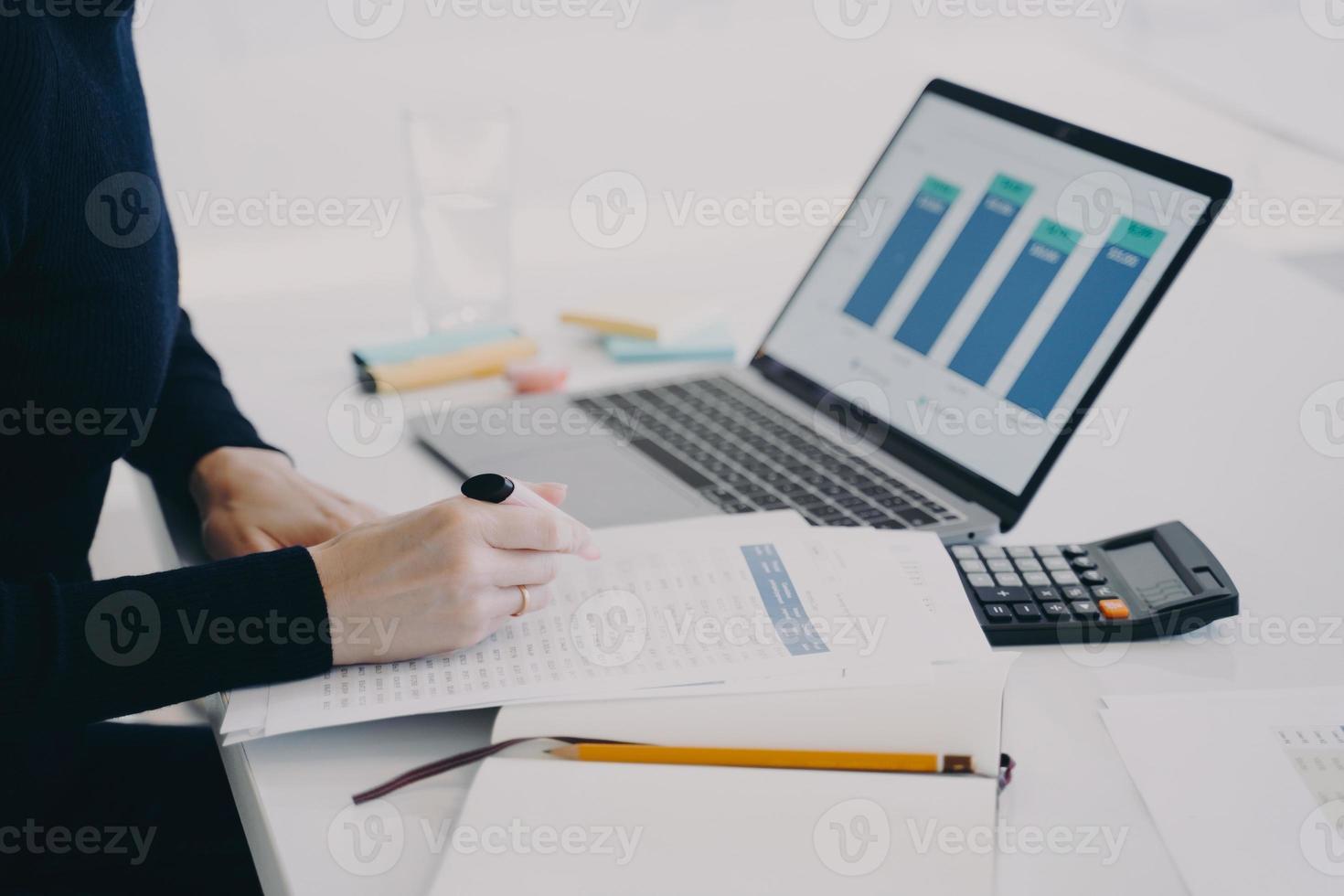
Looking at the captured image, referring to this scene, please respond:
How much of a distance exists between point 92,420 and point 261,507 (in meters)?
0.13

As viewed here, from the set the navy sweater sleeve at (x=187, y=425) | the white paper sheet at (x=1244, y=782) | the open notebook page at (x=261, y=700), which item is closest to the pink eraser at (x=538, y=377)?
the navy sweater sleeve at (x=187, y=425)

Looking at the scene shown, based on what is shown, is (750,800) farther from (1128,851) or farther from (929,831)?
(1128,851)

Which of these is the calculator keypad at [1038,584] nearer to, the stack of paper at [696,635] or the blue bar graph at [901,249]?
the stack of paper at [696,635]

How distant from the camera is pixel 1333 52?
4.18 feet

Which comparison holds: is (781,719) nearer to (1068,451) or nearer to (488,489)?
(488,489)

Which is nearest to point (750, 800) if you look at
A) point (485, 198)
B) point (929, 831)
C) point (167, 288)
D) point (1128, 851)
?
point (929, 831)

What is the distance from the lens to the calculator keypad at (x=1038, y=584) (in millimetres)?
759

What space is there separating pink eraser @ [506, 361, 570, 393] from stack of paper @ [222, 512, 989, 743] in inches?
16.2

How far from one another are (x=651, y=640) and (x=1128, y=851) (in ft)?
0.89

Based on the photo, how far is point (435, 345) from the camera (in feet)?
4.14

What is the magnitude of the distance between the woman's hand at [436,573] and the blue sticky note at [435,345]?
51 cm

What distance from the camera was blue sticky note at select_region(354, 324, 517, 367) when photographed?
122 centimetres

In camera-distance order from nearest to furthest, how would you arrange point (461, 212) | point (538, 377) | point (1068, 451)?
point (1068, 451), point (538, 377), point (461, 212)

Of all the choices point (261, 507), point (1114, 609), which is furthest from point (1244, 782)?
point (261, 507)
